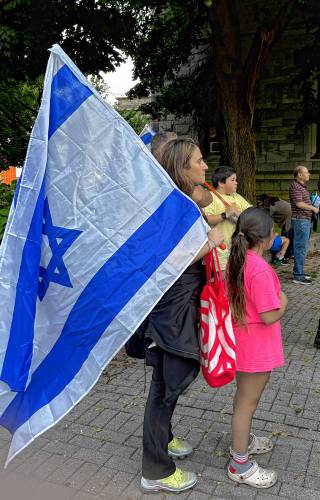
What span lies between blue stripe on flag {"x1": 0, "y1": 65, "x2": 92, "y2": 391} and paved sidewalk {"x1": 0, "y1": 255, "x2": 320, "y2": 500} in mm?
918

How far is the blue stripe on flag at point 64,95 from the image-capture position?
2602 millimetres

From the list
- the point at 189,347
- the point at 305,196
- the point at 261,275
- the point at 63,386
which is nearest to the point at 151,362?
the point at 189,347

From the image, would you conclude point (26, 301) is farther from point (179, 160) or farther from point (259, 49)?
point (259, 49)

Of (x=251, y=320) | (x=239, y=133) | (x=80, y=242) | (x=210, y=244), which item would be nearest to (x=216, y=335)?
(x=251, y=320)

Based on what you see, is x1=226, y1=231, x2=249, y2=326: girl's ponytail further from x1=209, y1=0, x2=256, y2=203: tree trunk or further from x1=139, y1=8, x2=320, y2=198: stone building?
x1=139, y1=8, x2=320, y2=198: stone building

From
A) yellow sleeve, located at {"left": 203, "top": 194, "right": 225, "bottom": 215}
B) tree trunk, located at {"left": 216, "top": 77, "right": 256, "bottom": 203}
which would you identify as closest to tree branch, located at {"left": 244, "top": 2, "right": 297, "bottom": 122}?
tree trunk, located at {"left": 216, "top": 77, "right": 256, "bottom": 203}

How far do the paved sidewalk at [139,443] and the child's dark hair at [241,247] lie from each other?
3.28 ft

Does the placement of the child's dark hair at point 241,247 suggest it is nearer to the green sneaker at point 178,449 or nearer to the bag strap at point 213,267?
the bag strap at point 213,267

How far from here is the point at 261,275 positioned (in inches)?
110

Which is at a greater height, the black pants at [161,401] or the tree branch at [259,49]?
the tree branch at [259,49]

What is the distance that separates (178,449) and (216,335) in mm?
1029

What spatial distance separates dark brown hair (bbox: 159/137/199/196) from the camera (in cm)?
274

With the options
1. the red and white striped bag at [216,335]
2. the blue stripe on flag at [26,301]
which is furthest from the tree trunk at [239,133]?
the blue stripe on flag at [26,301]

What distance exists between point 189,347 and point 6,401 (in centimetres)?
95
